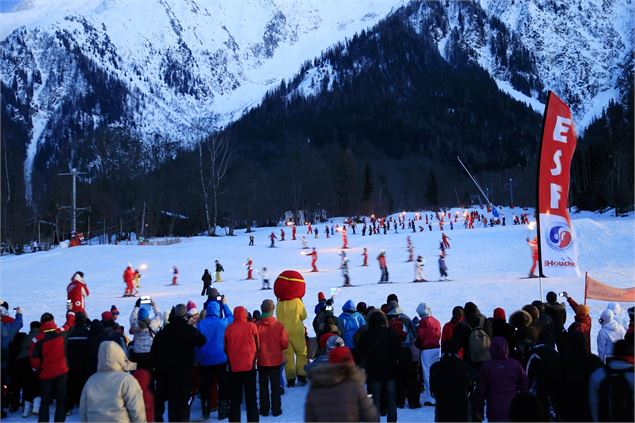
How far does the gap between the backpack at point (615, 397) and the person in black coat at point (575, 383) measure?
354 mm

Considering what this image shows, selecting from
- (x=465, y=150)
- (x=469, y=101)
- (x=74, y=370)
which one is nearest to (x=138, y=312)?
(x=74, y=370)

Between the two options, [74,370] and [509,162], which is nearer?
[74,370]

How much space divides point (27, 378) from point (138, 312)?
187cm

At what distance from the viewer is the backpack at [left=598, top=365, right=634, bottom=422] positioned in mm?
4844

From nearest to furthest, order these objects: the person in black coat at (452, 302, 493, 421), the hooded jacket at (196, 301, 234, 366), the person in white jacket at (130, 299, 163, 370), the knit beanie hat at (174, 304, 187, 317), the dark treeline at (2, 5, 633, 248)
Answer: the person in black coat at (452, 302, 493, 421), the knit beanie hat at (174, 304, 187, 317), the hooded jacket at (196, 301, 234, 366), the person in white jacket at (130, 299, 163, 370), the dark treeline at (2, 5, 633, 248)

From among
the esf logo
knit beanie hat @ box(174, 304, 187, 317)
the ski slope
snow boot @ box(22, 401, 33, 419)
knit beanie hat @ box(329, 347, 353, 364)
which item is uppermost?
the esf logo

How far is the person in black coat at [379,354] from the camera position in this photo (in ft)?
23.3

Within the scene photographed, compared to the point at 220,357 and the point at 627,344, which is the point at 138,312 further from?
the point at 627,344

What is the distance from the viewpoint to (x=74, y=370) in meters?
8.27

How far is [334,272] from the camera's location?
91.2ft

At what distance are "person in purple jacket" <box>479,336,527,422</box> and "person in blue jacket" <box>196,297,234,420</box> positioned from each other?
3.57 meters

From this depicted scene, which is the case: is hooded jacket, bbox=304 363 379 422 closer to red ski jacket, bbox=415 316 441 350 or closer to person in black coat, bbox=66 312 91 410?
red ski jacket, bbox=415 316 441 350

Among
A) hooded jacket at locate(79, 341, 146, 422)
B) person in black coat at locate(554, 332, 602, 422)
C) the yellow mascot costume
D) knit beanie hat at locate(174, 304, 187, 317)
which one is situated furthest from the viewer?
the yellow mascot costume

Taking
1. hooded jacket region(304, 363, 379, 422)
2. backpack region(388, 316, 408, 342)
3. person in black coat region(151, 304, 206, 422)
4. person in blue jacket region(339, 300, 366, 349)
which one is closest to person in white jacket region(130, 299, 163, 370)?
person in black coat region(151, 304, 206, 422)
